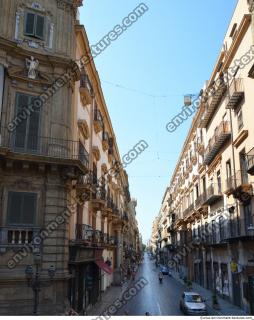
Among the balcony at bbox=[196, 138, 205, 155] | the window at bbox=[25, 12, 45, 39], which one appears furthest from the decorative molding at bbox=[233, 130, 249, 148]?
the window at bbox=[25, 12, 45, 39]

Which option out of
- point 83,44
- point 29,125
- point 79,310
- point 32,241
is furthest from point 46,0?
point 79,310

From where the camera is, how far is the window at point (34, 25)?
17.8 meters

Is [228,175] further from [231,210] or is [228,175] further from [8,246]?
[8,246]

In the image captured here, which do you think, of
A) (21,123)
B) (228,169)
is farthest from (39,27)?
(228,169)

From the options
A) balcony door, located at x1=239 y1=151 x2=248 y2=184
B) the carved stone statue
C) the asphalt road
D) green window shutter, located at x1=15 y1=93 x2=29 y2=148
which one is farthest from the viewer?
the asphalt road

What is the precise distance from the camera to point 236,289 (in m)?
24.5

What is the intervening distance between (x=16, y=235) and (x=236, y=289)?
614 inches

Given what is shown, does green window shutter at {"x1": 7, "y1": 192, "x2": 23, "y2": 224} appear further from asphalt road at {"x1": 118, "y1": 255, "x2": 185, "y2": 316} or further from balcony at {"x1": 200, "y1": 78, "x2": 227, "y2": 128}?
balcony at {"x1": 200, "y1": 78, "x2": 227, "y2": 128}

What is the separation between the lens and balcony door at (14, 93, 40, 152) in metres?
16.6

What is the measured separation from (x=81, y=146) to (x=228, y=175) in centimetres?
1157

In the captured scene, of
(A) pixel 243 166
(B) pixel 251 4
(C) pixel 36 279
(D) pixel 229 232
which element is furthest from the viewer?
(D) pixel 229 232

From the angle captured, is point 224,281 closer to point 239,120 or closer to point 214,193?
point 214,193

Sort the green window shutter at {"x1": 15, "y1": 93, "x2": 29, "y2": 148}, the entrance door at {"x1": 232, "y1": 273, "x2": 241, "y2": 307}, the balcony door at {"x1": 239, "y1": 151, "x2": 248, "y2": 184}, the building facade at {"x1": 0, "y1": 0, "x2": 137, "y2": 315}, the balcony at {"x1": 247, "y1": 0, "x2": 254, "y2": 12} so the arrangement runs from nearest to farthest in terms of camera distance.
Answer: the building facade at {"x1": 0, "y1": 0, "x2": 137, "y2": 315}
the green window shutter at {"x1": 15, "y1": 93, "x2": 29, "y2": 148}
the balcony at {"x1": 247, "y1": 0, "x2": 254, "y2": 12}
the balcony door at {"x1": 239, "y1": 151, "x2": 248, "y2": 184}
the entrance door at {"x1": 232, "y1": 273, "x2": 241, "y2": 307}

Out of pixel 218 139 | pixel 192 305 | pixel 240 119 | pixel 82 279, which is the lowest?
pixel 192 305
